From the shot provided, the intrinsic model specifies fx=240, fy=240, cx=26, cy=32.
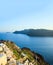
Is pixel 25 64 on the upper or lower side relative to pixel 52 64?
upper

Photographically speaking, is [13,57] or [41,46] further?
[41,46]

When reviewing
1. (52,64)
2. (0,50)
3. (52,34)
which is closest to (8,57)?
(0,50)

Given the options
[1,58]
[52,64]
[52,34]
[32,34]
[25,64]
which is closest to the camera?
[1,58]

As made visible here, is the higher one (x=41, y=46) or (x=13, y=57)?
(x=13, y=57)

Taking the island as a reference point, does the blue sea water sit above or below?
below

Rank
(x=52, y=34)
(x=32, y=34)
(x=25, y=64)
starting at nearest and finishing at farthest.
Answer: (x=25, y=64), (x=52, y=34), (x=32, y=34)

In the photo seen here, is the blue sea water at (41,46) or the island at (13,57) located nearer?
the island at (13,57)

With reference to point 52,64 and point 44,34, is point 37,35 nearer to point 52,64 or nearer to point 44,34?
point 44,34

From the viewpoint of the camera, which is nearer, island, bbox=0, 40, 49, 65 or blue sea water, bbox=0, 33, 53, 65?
island, bbox=0, 40, 49, 65

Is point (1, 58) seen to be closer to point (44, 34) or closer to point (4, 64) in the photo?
point (4, 64)

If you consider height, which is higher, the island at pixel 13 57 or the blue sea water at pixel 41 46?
the island at pixel 13 57

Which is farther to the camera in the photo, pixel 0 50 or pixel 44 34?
pixel 44 34
